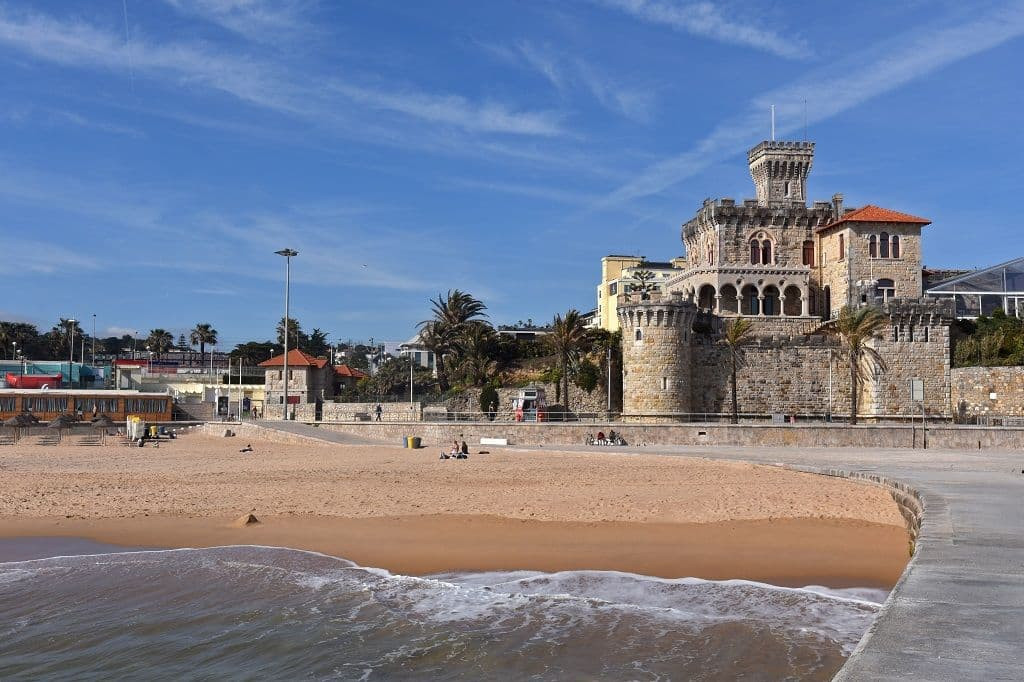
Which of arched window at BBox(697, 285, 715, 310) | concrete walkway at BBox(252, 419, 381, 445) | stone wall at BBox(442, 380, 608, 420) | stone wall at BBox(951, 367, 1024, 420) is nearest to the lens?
concrete walkway at BBox(252, 419, 381, 445)

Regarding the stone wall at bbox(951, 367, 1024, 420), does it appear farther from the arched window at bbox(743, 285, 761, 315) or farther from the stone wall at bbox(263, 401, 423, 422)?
the stone wall at bbox(263, 401, 423, 422)

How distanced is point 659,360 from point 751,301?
9649mm

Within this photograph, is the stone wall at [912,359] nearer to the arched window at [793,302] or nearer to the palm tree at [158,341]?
the arched window at [793,302]

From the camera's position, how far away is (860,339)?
139ft

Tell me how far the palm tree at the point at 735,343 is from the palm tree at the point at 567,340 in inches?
283

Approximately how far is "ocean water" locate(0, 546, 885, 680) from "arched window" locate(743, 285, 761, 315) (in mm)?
39133

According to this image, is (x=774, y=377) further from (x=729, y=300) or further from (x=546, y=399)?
(x=546, y=399)

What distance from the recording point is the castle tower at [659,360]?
42.2 meters

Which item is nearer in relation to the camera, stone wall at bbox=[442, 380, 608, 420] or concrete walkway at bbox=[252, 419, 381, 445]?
concrete walkway at bbox=[252, 419, 381, 445]

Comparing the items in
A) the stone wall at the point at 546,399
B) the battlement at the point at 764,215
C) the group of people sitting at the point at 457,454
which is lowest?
the group of people sitting at the point at 457,454

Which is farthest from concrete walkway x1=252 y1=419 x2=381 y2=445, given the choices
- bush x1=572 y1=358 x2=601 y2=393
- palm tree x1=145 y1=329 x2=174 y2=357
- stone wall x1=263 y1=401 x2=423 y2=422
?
palm tree x1=145 y1=329 x2=174 y2=357

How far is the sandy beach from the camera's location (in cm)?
1328

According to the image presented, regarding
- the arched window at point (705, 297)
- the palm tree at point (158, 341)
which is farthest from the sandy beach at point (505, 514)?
the palm tree at point (158, 341)

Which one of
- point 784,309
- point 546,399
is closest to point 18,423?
point 546,399
